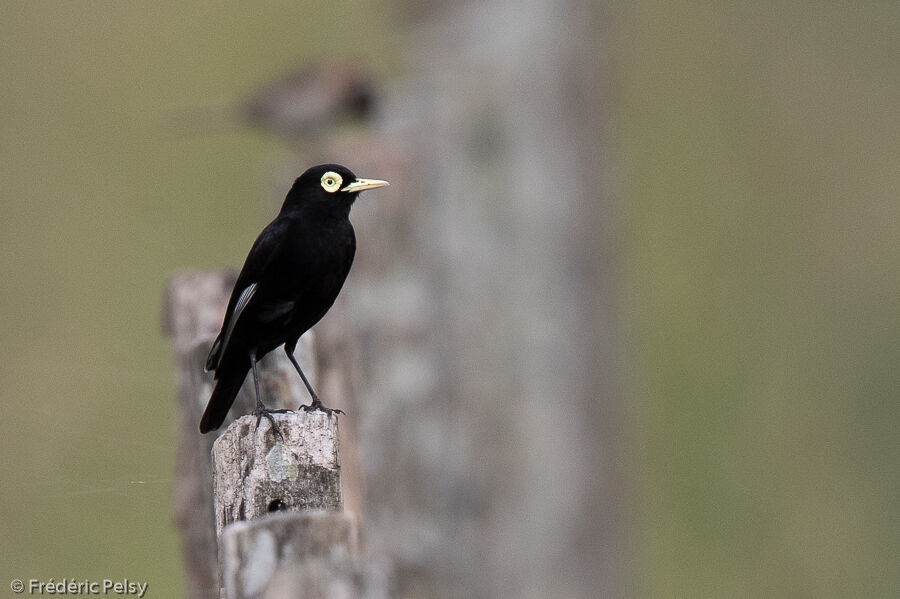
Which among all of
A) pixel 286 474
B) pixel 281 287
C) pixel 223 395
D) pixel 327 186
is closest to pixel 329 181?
pixel 327 186

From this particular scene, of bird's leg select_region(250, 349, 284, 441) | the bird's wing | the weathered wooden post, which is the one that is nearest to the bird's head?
the bird's wing

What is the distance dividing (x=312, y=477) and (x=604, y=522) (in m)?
5.15

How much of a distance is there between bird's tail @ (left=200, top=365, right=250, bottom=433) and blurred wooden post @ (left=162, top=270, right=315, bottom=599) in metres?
0.21

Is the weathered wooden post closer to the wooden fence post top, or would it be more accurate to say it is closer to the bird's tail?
the wooden fence post top

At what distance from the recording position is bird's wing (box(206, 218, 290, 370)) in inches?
106

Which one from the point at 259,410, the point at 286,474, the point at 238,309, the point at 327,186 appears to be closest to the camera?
the point at 286,474

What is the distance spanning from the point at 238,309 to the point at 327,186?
34 cm

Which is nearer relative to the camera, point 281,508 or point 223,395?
point 281,508

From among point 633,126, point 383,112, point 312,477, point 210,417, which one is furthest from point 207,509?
point 633,126

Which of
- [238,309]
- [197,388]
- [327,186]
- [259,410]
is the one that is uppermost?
[327,186]

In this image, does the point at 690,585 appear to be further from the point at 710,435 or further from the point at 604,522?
the point at 604,522

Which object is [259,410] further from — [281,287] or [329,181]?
[329,181]

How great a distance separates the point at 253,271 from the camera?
2.72 m

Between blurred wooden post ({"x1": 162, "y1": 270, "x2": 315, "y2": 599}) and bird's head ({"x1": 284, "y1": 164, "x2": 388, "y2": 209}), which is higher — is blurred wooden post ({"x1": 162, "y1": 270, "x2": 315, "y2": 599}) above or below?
below
